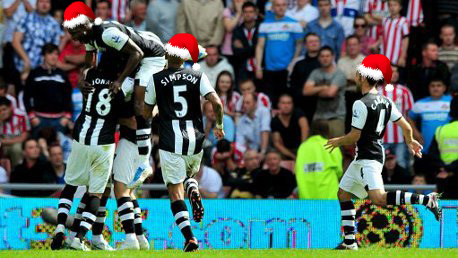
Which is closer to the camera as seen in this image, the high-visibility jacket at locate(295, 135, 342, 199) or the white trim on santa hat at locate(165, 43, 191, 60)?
the white trim on santa hat at locate(165, 43, 191, 60)

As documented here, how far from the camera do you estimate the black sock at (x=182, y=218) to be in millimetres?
13758

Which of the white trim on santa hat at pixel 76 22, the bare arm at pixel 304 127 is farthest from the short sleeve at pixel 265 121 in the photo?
the white trim on santa hat at pixel 76 22

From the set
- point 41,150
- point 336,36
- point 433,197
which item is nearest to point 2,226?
point 41,150

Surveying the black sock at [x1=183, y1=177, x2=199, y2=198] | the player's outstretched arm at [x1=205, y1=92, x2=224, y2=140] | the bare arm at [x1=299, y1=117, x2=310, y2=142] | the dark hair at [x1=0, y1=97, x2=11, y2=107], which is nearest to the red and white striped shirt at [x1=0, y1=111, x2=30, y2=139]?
the dark hair at [x1=0, y1=97, x2=11, y2=107]

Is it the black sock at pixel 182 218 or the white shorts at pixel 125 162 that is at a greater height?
the white shorts at pixel 125 162

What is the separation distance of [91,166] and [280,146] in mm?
6185

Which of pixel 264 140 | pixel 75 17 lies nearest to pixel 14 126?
pixel 264 140

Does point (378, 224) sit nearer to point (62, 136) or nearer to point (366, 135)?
point (366, 135)

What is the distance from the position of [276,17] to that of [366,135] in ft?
25.8

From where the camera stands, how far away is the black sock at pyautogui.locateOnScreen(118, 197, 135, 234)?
14.9 metres

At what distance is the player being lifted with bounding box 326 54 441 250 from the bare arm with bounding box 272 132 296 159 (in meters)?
6.08

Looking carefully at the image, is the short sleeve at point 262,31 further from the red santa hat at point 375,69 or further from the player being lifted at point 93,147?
the red santa hat at point 375,69

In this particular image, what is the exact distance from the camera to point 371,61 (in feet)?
47.0

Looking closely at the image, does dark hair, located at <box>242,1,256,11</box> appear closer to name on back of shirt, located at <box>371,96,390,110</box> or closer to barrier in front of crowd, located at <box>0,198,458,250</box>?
barrier in front of crowd, located at <box>0,198,458,250</box>
